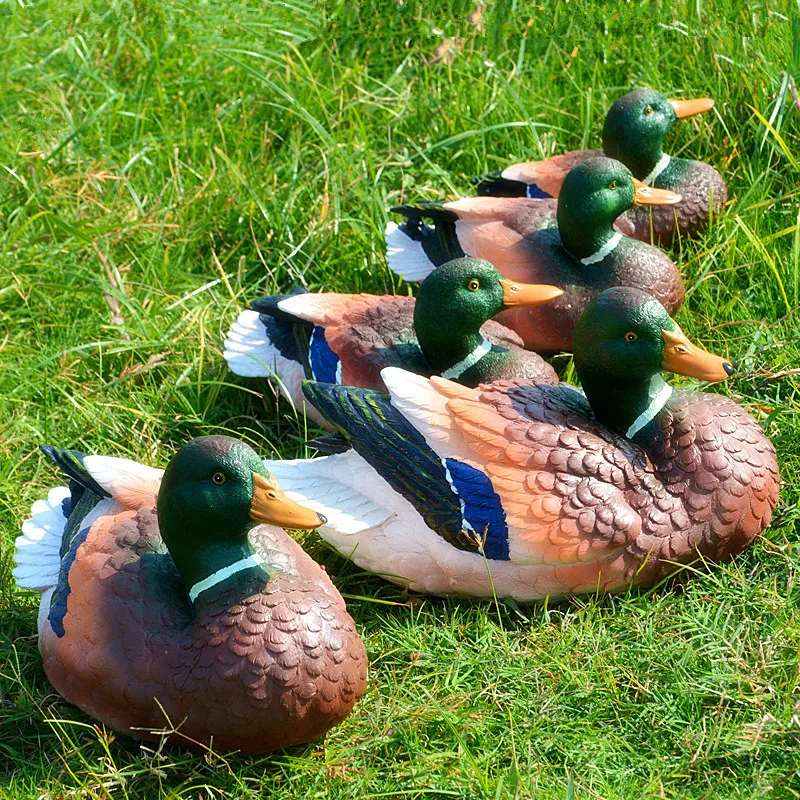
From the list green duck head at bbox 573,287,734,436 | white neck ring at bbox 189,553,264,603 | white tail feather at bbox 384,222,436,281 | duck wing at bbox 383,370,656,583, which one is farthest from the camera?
white tail feather at bbox 384,222,436,281

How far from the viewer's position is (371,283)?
17.5 feet

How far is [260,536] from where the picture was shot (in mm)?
3590

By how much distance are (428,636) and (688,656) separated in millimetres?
793

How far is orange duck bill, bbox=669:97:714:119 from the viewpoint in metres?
5.44

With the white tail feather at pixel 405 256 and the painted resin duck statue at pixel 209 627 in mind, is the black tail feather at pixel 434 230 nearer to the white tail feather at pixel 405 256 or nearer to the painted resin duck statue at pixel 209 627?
the white tail feather at pixel 405 256

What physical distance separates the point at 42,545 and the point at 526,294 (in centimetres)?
189

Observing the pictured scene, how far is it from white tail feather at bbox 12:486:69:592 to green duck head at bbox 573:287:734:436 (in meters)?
1.78

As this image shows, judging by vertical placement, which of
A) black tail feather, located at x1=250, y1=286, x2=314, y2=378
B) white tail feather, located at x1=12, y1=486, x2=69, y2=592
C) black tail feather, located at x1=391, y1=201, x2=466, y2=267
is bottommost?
white tail feather, located at x1=12, y1=486, x2=69, y2=592

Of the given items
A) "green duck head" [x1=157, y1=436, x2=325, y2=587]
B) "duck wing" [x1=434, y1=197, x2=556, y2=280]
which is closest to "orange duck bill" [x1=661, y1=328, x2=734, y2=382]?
"duck wing" [x1=434, y1=197, x2=556, y2=280]

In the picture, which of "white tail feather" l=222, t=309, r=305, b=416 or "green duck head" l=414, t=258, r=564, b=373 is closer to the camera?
"green duck head" l=414, t=258, r=564, b=373

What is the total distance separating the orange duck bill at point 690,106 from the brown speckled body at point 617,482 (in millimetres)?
1965

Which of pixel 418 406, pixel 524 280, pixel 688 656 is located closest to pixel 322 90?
pixel 524 280

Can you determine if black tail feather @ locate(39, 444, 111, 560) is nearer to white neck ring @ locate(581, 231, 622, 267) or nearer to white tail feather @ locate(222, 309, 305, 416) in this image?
white tail feather @ locate(222, 309, 305, 416)

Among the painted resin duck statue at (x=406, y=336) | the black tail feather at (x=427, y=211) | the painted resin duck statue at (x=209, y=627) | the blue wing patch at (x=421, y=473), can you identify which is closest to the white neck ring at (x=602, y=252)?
the painted resin duck statue at (x=406, y=336)
